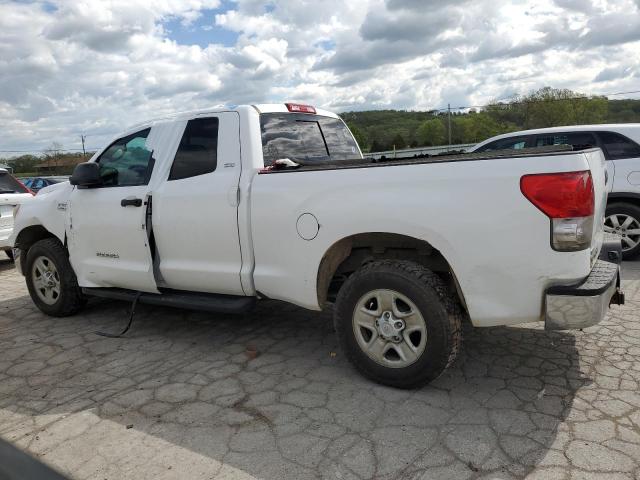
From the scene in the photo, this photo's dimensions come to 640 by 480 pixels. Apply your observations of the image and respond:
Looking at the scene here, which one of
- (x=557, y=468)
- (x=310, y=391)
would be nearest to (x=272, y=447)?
(x=310, y=391)

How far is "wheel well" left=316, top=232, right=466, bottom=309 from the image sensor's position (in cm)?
323

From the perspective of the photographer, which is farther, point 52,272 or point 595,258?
point 52,272

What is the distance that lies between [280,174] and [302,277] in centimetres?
73

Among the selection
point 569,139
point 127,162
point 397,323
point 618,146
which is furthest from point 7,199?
point 618,146

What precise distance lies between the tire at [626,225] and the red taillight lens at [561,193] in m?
4.46

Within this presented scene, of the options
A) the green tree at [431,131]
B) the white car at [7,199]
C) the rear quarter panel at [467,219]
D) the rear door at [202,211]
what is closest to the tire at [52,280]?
the rear door at [202,211]

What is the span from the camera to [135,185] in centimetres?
448

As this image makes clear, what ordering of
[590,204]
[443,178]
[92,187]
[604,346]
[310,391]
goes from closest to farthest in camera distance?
[590,204] < [443,178] < [310,391] < [604,346] < [92,187]

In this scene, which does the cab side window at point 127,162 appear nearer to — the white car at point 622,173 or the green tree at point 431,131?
the white car at point 622,173

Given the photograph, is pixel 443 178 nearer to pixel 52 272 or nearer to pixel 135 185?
pixel 135 185

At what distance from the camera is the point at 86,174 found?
456cm

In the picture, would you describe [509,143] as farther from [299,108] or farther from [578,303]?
[578,303]

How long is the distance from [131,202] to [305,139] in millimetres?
1573

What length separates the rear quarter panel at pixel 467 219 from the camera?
108 inches
